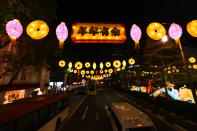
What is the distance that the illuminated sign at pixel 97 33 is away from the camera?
1069cm

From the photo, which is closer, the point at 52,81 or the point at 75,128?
the point at 75,128

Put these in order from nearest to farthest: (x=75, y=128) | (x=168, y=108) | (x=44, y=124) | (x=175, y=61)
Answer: (x=44, y=124)
(x=75, y=128)
(x=168, y=108)
(x=175, y=61)

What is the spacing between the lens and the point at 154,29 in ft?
23.7

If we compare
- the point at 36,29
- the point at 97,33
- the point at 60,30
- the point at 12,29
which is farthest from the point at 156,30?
the point at 12,29

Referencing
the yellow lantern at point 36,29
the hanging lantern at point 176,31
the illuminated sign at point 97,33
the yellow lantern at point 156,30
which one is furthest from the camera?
the illuminated sign at point 97,33

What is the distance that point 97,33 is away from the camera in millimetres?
10797

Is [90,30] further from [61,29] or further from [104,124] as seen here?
[104,124]

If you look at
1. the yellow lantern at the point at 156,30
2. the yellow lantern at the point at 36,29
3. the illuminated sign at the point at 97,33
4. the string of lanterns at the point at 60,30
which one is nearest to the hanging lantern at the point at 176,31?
the string of lanterns at the point at 60,30

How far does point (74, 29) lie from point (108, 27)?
3.35 m

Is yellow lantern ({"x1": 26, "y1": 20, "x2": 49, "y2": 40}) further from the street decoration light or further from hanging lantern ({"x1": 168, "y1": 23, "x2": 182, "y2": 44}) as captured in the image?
hanging lantern ({"x1": 168, "y1": 23, "x2": 182, "y2": 44})

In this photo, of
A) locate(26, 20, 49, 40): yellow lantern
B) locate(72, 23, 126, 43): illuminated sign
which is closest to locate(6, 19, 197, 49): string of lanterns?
locate(26, 20, 49, 40): yellow lantern

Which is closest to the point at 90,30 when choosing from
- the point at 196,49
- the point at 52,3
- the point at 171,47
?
the point at 52,3

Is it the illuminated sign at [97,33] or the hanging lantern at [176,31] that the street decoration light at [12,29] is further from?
the hanging lantern at [176,31]

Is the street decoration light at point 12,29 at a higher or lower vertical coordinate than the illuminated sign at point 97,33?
lower
